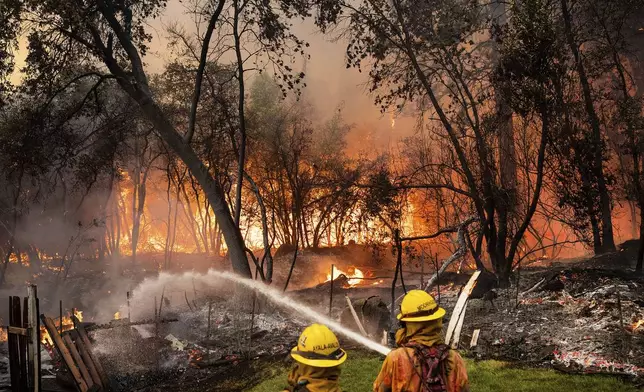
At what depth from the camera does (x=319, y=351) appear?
3.30 metres

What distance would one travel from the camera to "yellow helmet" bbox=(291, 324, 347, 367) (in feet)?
10.8

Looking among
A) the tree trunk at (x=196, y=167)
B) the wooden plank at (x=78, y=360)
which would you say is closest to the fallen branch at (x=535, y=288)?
the tree trunk at (x=196, y=167)

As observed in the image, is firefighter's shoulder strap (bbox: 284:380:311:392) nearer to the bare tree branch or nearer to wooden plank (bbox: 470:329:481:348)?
wooden plank (bbox: 470:329:481:348)

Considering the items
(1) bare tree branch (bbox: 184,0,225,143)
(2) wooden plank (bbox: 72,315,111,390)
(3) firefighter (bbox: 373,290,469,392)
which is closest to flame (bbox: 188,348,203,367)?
(2) wooden plank (bbox: 72,315,111,390)

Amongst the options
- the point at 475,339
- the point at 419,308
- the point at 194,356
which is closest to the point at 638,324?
the point at 475,339

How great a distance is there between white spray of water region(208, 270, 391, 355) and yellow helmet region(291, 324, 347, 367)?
7900mm

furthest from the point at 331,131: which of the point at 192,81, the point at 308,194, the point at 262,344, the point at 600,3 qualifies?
the point at 262,344

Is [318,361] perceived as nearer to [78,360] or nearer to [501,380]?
[501,380]

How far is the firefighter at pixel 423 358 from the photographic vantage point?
12.5ft

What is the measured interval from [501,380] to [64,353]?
8.04 meters

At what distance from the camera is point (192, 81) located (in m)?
27.8

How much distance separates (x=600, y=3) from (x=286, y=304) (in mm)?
17312

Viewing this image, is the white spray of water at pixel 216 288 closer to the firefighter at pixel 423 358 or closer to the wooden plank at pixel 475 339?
the wooden plank at pixel 475 339

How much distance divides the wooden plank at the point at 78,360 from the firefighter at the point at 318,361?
24.9ft
